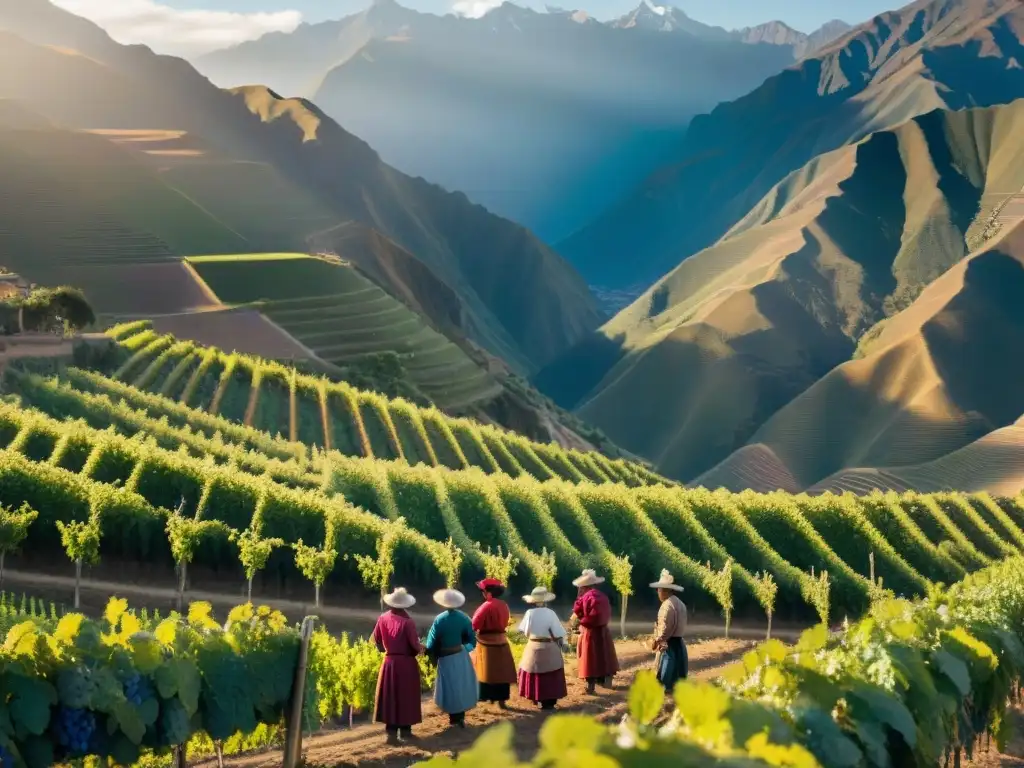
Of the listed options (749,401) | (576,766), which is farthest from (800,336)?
(576,766)

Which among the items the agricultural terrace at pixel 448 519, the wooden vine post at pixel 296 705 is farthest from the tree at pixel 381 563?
the wooden vine post at pixel 296 705

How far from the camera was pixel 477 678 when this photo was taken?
1260 cm

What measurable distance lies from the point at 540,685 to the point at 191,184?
11372 centimetres

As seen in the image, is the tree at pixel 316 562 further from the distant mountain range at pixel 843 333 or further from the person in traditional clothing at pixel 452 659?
the distant mountain range at pixel 843 333

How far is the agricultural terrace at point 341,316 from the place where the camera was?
6719cm

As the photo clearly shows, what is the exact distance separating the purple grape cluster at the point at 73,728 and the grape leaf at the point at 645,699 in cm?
591

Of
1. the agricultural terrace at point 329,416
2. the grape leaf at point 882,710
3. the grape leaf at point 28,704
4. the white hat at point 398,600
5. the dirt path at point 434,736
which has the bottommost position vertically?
the dirt path at point 434,736

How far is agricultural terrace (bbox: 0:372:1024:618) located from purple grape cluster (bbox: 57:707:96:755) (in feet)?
38.9

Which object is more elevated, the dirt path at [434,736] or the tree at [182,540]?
the tree at [182,540]

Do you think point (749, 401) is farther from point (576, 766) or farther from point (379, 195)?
point (576, 766)

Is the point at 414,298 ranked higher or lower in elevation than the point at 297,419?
higher

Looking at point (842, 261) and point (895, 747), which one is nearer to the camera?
point (895, 747)

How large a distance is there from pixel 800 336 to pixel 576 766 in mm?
121026

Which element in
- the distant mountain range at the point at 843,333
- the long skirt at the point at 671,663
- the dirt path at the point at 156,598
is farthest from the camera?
the distant mountain range at the point at 843,333
